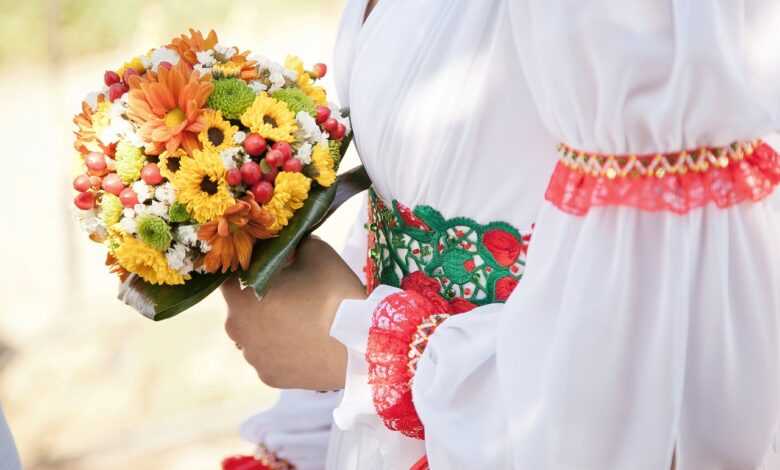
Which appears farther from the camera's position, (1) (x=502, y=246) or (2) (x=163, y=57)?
(2) (x=163, y=57)

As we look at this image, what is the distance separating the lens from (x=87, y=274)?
4.91m

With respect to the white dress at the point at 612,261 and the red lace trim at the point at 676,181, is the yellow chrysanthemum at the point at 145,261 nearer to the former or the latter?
the white dress at the point at 612,261

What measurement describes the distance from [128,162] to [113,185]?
44 millimetres

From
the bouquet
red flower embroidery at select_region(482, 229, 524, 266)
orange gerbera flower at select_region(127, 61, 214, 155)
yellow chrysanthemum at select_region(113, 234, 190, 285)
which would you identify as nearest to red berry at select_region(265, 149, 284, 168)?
the bouquet

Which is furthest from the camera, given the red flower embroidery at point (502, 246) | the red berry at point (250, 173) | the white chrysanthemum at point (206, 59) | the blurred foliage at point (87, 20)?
the blurred foliage at point (87, 20)

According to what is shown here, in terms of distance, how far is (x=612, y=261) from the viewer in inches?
37.8

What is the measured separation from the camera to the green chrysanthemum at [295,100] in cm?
142

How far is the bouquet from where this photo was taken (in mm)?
1285

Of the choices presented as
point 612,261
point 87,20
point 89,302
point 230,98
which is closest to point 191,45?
point 230,98

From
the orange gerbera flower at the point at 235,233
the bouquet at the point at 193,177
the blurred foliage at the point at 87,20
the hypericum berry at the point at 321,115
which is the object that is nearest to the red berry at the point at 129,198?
the bouquet at the point at 193,177

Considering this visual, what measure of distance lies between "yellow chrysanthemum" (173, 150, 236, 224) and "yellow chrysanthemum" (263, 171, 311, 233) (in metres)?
0.07

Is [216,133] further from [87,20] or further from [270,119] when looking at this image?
[87,20]

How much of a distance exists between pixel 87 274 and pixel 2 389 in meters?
0.95

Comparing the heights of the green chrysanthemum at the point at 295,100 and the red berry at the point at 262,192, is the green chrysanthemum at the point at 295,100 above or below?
above
